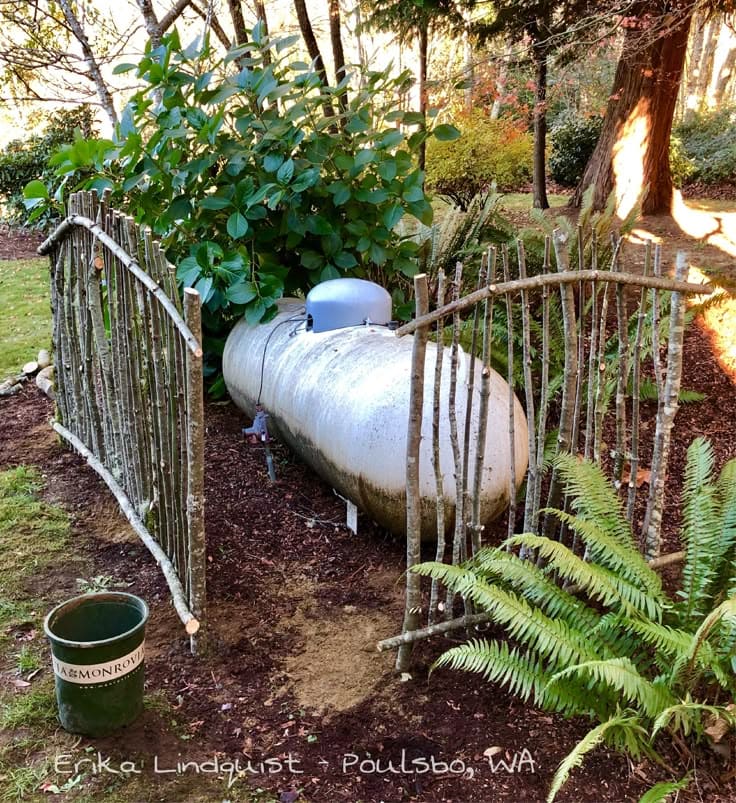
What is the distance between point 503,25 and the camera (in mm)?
8289

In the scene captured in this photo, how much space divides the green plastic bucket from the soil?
100mm

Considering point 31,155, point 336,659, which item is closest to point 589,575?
point 336,659

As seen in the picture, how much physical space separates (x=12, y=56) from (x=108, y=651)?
8.05 m

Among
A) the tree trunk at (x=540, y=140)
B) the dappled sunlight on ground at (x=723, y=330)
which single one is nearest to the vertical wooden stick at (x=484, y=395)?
the dappled sunlight on ground at (x=723, y=330)

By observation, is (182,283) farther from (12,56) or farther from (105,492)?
(12,56)

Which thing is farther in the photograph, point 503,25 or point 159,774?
point 503,25

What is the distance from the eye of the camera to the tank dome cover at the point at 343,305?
4.36m

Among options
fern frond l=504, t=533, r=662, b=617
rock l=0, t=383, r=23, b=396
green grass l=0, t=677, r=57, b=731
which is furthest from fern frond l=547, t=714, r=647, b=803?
rock l=0, t=383, r=23, b=396

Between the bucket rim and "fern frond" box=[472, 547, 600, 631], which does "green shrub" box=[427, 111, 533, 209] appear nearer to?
"fern frond" box=[472, 547, 600, 631]

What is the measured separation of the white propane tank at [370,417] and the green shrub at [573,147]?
38.4 ft

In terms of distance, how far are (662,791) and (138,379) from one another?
9.26 ft

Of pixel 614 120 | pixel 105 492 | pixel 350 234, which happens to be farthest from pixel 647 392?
pixel 614 120

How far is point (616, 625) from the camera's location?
250 centimetres

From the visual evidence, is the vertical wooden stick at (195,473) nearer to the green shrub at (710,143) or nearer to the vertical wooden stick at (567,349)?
the vertical wooden stick at (567,349)
